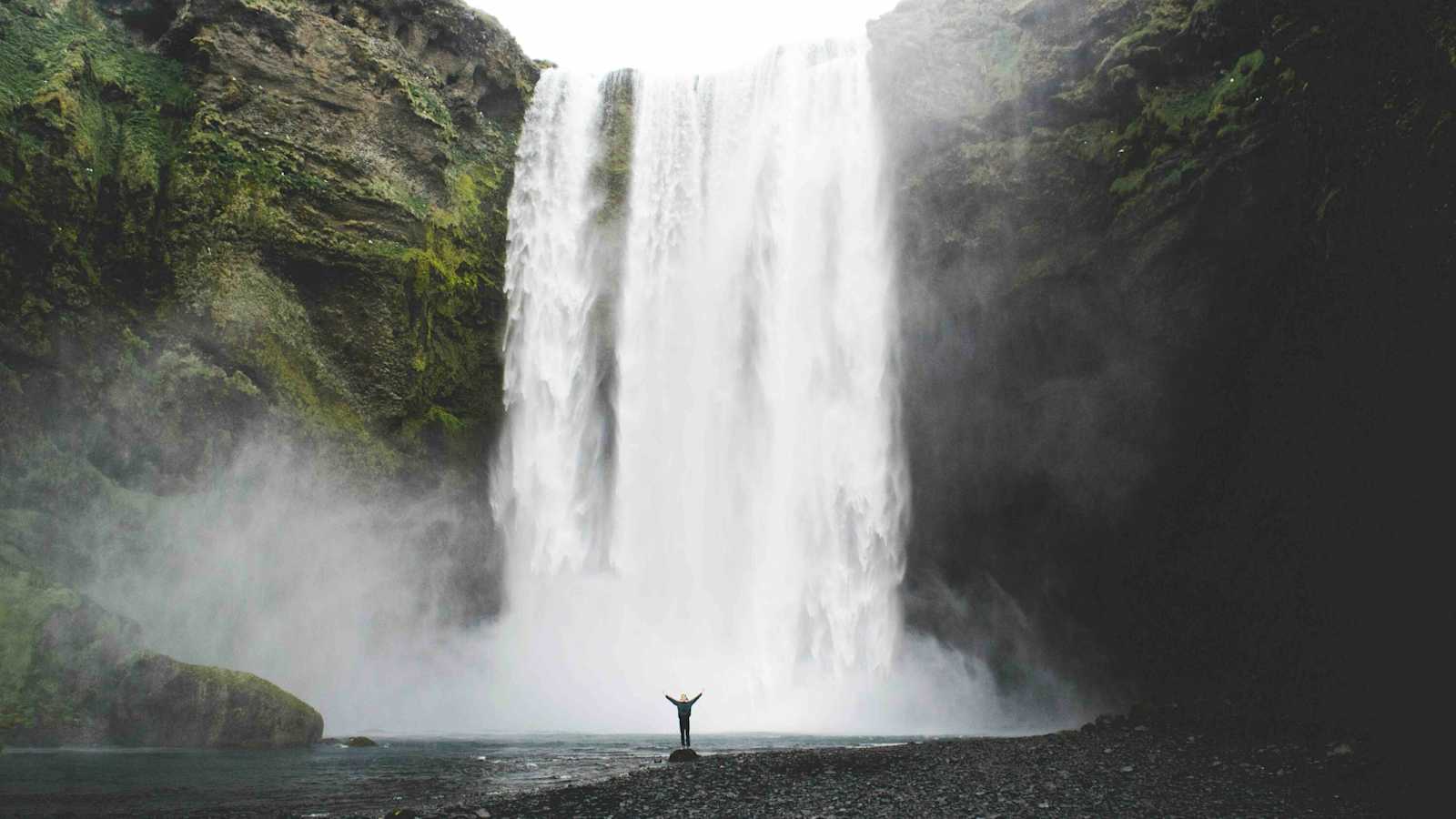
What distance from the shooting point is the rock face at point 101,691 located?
1457 cm

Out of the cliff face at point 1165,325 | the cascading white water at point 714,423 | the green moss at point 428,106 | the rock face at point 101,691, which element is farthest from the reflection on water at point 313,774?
the green moss at point 428,106

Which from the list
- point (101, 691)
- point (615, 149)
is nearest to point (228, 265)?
point (101, 691)

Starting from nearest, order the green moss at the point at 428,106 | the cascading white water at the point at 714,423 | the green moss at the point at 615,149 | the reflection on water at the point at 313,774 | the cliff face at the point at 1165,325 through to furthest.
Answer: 1. the reflection on water at the point at 313,774
2. the cliff face at the point at 1165,325
3. the cascading white water at the point at 714,423
4. the green moss at the point at 428,106
5. the green moss at the point at 615,149

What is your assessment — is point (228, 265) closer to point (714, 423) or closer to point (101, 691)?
point (101, 691)

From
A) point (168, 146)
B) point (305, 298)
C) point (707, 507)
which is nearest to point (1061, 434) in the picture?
point (707, 507)

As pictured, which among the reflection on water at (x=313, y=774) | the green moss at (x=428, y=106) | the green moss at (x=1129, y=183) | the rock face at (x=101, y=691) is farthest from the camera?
the green moss at (x=428, y=106)

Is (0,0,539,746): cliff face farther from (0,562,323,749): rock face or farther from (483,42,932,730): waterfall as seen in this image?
(483,42,932,730): waterfall

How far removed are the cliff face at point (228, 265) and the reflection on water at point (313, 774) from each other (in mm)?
2349

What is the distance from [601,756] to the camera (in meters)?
13.9

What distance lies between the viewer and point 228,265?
2120cm

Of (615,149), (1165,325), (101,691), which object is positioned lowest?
(101,691)

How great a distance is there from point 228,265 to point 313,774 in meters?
13.8

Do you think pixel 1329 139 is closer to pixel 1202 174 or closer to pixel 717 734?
pixel 1202 174

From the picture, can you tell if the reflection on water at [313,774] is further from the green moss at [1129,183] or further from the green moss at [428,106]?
the green moss at [428,106]
